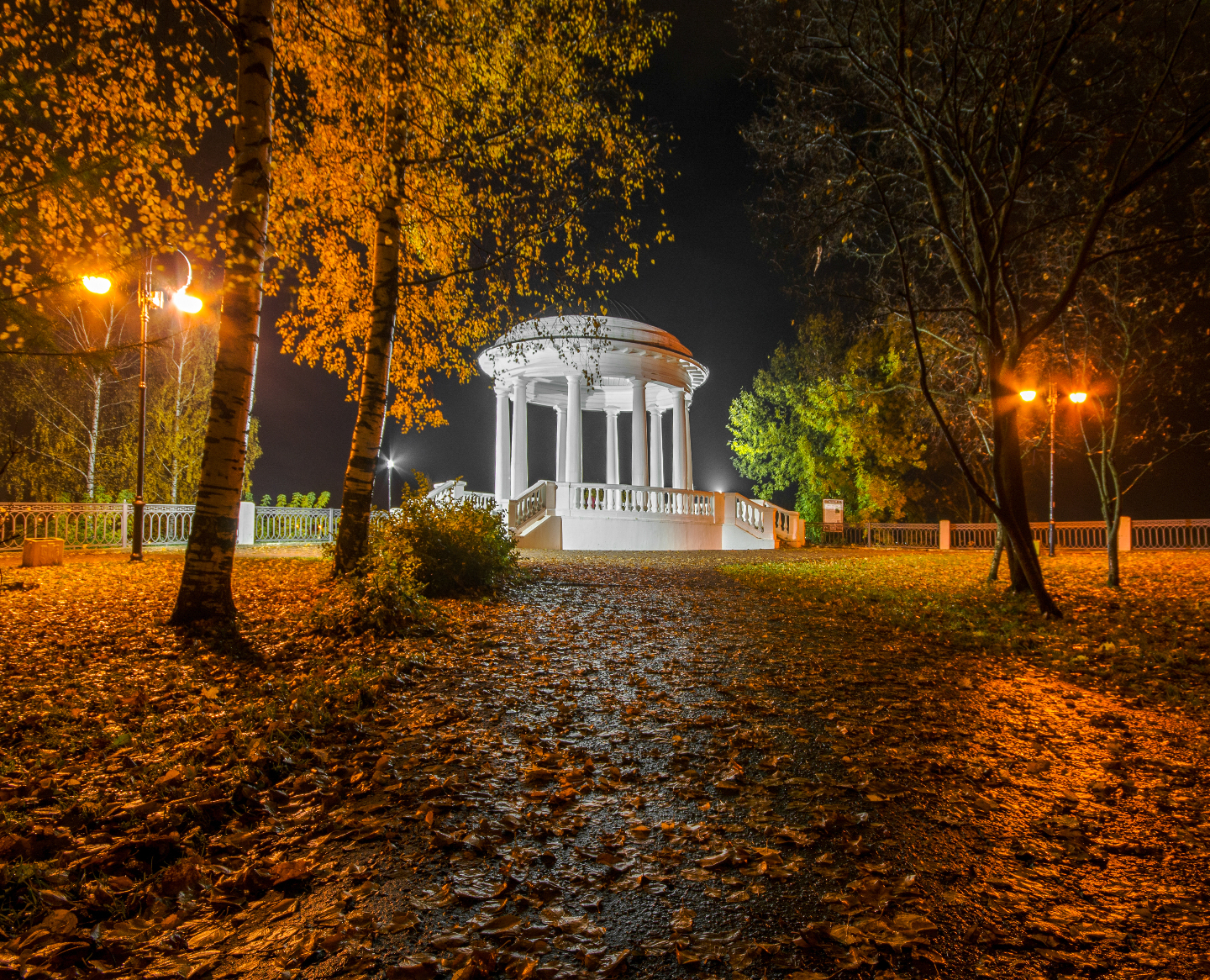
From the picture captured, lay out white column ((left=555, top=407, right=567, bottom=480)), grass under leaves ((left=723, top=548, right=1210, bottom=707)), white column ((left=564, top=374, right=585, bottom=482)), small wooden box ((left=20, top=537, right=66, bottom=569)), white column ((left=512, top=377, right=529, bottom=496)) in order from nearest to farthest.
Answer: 1. grass under leaves ((left=723, top=548, right=1210, bottom=707))
2. small wooden box ((left=20, top=537, right=66, bottom=569))
3. white column ((left=564, top=374, right=585, bottom=482))
4. white column ((left=512, top=377, right=529, bottom=496))
5. white column ((left=555, top=407, right=567, bottom=480))

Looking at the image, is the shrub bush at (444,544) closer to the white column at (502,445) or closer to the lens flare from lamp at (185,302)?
the lens flare from lamp at (185,302)

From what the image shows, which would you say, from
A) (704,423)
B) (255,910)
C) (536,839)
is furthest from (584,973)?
(704,423)

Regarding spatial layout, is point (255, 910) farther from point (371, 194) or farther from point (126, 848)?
point (371, 194)

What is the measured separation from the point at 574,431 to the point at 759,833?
20579 mm

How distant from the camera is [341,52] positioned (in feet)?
30.8

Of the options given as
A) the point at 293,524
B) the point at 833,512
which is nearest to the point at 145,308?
the point at 293,524

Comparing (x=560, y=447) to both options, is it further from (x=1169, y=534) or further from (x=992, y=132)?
(x=1169, y=534)

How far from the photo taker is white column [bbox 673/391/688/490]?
2544 cm

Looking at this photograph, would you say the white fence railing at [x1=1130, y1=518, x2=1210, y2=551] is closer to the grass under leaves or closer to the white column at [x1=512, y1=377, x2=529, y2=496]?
the grass under leaves

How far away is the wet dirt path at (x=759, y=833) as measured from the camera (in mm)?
2031

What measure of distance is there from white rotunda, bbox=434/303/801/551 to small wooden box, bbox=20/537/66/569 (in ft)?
30.2

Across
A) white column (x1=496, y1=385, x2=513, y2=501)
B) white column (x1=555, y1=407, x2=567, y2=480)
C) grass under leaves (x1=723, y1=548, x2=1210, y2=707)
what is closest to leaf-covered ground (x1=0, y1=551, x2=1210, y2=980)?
grass under leaves (x1=723, y1=548, x2=1210, y2=707)

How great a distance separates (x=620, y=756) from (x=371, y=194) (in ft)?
30.1

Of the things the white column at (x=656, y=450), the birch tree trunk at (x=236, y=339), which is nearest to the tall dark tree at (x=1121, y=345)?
the birch tree trunk at (x=236, y=339)
